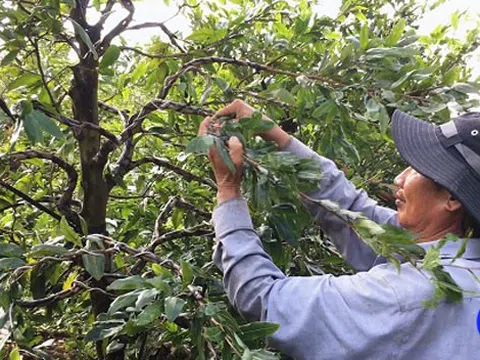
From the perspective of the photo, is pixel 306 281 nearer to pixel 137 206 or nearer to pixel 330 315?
pixel 330 315

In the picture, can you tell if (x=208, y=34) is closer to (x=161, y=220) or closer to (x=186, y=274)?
(x=161, y=220)

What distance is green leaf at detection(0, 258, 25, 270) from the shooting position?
3.72 ft

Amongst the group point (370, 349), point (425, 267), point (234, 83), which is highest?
point (234, 83)

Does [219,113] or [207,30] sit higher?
[207,30]

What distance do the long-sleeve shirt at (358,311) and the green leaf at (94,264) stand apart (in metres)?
0.27

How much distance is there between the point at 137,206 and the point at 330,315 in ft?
3.86

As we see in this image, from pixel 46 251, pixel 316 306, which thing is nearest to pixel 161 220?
pixel 46 251

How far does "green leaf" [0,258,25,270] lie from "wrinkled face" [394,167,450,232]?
2.62ft

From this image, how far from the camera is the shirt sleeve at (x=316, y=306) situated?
40.5 inches

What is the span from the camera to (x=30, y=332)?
1.33 m

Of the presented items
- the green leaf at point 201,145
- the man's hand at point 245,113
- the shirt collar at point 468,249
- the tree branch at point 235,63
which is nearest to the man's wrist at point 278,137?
the man's hand at point 245,113

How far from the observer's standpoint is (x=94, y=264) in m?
1.20

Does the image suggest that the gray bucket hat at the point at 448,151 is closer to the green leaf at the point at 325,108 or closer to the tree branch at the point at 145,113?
the green leaf at the point at 325,108

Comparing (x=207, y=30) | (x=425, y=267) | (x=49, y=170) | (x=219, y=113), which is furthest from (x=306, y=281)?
(x=49, y=170)
